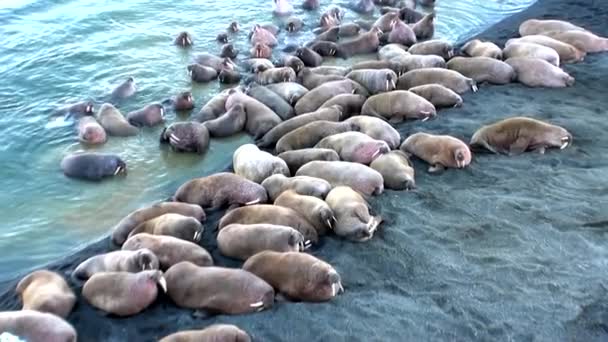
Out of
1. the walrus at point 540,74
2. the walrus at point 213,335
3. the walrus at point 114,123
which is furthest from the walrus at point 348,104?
the walrus at point 213,335

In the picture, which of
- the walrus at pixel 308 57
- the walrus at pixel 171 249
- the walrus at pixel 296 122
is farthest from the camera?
the walrus at pixel 308 57

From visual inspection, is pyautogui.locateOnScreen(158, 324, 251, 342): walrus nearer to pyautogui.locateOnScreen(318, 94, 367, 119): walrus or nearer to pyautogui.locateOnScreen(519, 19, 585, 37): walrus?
pyautogui.locateOnScreen(318, 94, 367, 119): walrus

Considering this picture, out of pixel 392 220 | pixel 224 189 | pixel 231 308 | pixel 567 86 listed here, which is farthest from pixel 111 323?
pixel 567 86

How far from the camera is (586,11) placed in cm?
1188

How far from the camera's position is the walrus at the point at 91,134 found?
8.59 meters

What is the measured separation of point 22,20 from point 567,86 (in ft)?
31.1

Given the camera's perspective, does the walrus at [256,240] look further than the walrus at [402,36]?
No

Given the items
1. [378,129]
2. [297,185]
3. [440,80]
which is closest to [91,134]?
[297,185]

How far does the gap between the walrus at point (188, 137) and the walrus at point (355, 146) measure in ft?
5.17

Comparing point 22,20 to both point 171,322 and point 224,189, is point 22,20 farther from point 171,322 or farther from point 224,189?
point 171,322

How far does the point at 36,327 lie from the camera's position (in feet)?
15.8

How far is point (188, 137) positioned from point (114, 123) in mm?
1144

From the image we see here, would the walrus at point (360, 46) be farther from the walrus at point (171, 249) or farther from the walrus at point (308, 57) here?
the walrus at point (171, 249)

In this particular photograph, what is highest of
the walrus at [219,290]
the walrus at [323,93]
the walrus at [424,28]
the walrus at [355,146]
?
the walrus at [219,290]
